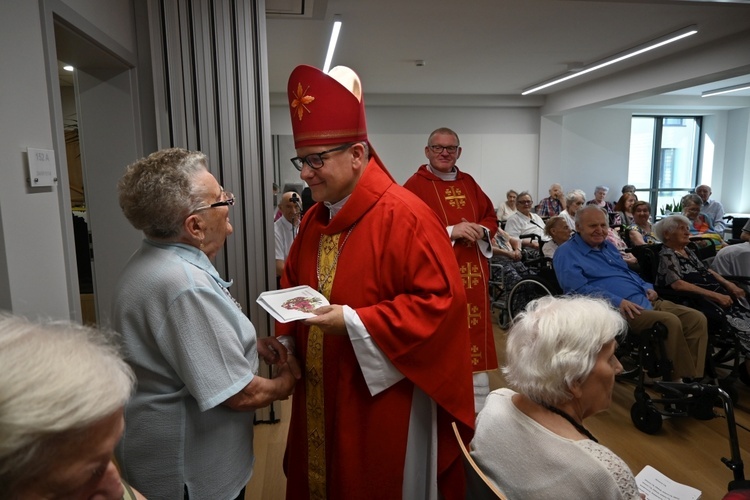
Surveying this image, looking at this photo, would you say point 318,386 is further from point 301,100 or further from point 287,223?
point 287,223

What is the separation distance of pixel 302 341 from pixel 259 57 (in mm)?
1744

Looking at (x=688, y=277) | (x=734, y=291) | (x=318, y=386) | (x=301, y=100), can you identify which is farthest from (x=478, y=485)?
(x=734, y=291)

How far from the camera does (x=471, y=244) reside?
2957 mm

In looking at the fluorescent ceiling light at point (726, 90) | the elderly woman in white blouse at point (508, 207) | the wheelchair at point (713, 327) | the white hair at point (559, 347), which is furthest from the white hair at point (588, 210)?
the fluorescent ceiling light at point (726, 90)

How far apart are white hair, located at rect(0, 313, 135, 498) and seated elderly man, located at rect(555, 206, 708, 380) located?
127 inches

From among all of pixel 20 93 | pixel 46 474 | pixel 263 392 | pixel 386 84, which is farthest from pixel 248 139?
pixel 386 84

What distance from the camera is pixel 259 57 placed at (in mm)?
2662

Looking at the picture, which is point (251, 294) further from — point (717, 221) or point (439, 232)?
point (717, 221)

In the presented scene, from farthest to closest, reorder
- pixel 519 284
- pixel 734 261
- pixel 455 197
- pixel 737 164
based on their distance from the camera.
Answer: pixel 737 164 < pixel 519 284 < pixel 734 261 < pixel 455 197

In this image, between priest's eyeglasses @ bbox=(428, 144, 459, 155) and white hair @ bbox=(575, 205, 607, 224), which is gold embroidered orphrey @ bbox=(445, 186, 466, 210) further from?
white hair @ bbox=(575, 205, 607, 224)

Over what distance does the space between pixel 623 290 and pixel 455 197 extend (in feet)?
4.38

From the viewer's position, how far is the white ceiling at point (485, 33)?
4344 mm

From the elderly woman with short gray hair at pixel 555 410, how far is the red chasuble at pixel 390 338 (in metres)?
0.25

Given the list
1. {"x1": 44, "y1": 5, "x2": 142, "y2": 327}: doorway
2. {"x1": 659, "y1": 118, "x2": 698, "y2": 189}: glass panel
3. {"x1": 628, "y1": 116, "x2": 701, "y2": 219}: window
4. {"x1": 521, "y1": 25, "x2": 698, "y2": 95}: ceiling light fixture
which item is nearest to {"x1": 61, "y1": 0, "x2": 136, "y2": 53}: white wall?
{"x1": 44, "y1": 5, "x2": 142, "y2": 327}: doorway
